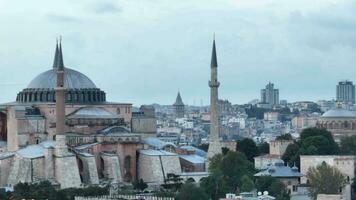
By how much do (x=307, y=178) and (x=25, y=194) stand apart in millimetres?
11019

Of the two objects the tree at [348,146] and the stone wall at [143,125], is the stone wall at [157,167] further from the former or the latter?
the tree at [348,146]

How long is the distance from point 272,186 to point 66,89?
13.4 metres

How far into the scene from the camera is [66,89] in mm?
53750

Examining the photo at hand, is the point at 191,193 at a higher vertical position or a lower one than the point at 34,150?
lower

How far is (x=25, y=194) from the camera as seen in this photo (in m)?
43.5

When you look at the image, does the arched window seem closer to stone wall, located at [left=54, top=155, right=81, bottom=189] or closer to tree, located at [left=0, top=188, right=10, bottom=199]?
stone wall, located at [left=54, top=155, right=81, bottom=189]

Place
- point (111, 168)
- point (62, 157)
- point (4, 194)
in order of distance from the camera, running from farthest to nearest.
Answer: point (111, 168) → point (62, 157) → point (4, 194)

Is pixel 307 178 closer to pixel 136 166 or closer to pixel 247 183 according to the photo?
pixel 247 183

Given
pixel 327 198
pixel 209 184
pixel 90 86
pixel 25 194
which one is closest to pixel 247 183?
pixel 209 184

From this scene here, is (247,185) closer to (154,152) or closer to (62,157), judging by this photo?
(62,157)

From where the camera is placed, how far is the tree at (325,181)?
1714 inches

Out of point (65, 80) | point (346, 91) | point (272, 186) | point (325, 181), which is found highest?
point (346, 91)

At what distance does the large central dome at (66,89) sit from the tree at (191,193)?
42.0 feet

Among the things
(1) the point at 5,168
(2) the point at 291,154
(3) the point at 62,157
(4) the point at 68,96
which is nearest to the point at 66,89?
(4) the point at 68,96
